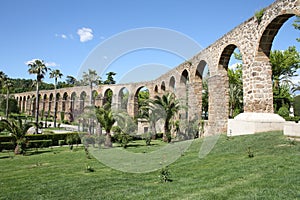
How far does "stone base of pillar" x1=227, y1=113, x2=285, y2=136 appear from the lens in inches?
292

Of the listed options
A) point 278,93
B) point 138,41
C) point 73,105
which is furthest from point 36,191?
point 73,105

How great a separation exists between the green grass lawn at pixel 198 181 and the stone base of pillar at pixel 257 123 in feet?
5.41

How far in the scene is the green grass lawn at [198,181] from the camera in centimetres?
327

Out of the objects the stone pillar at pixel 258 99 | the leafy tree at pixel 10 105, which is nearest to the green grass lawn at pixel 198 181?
the stone pillar at pixel 258 99

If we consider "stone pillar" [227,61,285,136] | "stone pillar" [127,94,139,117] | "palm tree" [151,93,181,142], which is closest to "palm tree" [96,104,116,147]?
"palm tree" [151,93,181,142]

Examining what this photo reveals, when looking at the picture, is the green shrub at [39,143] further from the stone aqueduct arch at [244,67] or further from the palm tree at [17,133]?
the stone aqueduct arch at [244,67]

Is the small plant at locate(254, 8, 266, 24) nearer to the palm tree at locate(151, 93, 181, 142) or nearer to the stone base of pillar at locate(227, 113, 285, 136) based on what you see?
the stone base of pillar at locate(227, 113, 285, 136)

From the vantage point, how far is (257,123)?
7402mm

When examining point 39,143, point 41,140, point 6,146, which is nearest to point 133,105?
point 41,140

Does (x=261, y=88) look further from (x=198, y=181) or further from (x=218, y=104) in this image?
(x=198, y=181)

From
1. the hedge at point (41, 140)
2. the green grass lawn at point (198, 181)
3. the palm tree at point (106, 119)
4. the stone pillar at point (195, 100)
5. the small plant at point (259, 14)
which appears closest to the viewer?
the green grass lawn at point (198, 181)

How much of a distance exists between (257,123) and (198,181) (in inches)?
173

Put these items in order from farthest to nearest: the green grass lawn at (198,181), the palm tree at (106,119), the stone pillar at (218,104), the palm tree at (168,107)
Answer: the palm tree at (168,107) < the palm tree at (106,119) < the stone pillar at (218,104) < the green grass lawn at (198,181)

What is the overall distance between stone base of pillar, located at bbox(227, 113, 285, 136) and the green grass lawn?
1.65 meters
